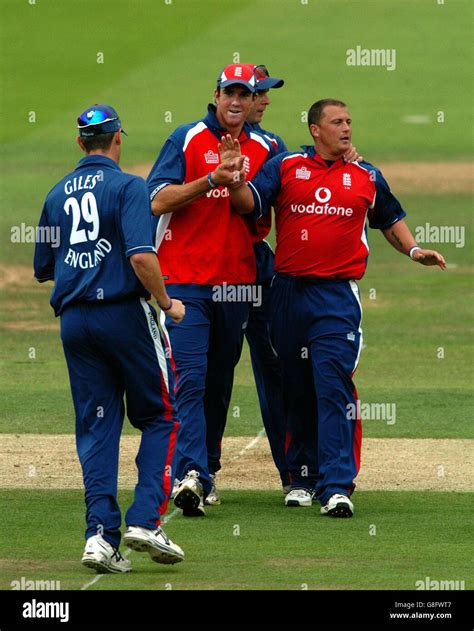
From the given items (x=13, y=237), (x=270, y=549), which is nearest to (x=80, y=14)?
(x=13, y=237)

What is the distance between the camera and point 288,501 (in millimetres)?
10031

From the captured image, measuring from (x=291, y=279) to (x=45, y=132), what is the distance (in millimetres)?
23095

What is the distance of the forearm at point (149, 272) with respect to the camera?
25.8ft

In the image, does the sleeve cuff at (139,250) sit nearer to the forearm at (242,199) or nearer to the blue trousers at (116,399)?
the blue trousers at (116,399)

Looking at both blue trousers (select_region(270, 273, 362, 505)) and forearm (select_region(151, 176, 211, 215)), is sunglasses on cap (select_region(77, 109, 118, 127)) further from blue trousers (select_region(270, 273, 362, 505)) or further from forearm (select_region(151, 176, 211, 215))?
blue trousers (select_region(270, 273, 362, 505))

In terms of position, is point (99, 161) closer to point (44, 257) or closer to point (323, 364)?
point (44, 257)

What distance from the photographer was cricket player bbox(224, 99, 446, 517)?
9773 mm

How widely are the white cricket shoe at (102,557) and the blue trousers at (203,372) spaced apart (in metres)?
1.56

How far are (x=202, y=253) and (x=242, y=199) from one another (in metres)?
0.44

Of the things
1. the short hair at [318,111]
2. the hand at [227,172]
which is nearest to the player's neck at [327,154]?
the short hair at [318,111]

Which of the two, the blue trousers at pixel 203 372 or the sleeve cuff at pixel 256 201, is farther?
the sleeve cuff at pixel 256 201

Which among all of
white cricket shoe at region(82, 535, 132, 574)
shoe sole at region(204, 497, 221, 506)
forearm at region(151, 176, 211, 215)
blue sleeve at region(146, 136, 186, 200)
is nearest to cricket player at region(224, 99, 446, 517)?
forearm at region(151, 176, 211, 215)

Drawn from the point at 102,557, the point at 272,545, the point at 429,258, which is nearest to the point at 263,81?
the point at 429,258

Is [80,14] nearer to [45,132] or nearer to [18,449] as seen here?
[45,132]
